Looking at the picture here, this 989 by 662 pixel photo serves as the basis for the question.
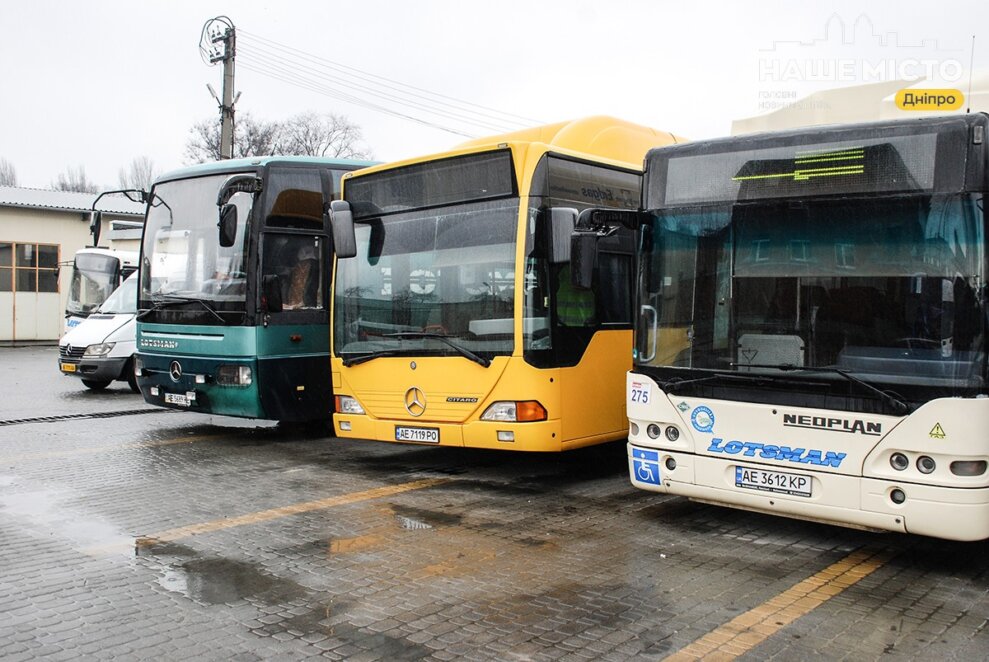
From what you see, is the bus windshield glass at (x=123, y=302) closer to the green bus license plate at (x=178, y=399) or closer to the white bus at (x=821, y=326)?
the green bus license plate at (x=178, y=399)

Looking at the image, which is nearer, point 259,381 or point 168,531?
point 168,531

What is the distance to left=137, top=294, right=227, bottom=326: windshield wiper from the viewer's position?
1045 cm

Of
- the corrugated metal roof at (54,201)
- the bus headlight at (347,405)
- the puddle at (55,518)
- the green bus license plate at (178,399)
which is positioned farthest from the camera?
the corrugated metal roof at (54,201)

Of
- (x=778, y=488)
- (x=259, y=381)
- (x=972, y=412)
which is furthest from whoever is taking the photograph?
(x=259, y=381)

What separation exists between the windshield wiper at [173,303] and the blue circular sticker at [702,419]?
19.8ft

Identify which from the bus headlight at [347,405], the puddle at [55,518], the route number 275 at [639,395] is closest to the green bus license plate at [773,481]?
the route number 275 at [639,395]

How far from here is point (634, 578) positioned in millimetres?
5590

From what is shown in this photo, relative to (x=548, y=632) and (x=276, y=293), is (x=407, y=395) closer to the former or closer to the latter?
(x=276, y=293)

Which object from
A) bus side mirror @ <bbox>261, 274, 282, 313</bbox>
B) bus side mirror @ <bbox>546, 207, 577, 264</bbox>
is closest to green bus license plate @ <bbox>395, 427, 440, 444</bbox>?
bus side mirror @ <bbox>546, 207, 577, 264</bbox>

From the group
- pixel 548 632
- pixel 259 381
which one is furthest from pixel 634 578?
pixel 259 381

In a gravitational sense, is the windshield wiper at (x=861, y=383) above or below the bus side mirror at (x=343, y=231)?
below

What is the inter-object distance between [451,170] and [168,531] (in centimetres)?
397

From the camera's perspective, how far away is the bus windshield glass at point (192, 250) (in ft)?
34.0

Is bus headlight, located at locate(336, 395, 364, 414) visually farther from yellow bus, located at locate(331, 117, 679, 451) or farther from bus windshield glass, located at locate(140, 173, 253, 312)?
bus windshield glass, located at locate(140, 173, 253, 312)
